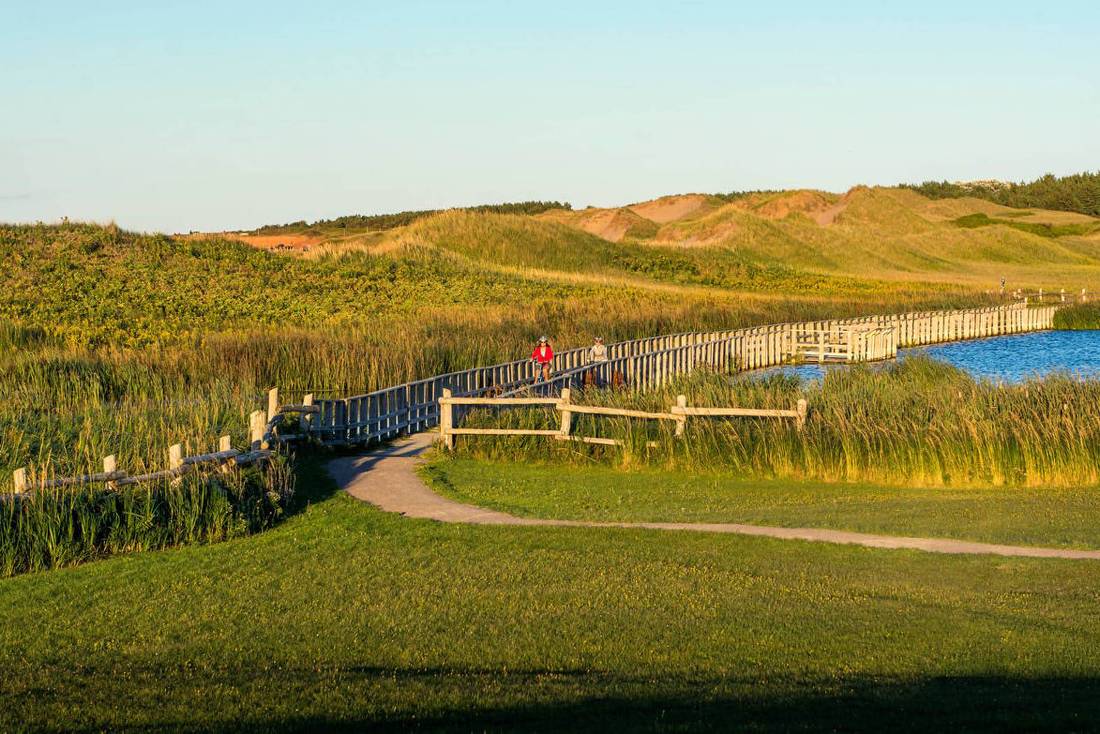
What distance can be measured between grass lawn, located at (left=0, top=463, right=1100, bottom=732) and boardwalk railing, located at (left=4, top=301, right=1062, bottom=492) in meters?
4.12

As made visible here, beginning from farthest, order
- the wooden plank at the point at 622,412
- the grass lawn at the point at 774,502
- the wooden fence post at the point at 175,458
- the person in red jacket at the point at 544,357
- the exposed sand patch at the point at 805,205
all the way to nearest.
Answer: the exposed sand patch at the point at 805,205
the person in red jacket at the point at 544,357
the wooden plank at the point at 622,412
the wooden fence post at the point at 175,458
the grass lawn at the point at 774,502

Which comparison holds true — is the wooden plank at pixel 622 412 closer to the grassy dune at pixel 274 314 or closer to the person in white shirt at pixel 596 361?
the grassy dune at pixel 274 314

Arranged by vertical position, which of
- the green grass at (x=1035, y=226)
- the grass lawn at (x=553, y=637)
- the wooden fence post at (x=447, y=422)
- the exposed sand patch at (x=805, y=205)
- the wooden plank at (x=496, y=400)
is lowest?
the grass lawn at (x=553, y=637)

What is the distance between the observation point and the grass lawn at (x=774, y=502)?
53.2 feet

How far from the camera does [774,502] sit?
62.8ft

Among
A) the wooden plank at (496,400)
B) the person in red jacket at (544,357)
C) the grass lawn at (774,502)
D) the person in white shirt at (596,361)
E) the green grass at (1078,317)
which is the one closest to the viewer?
the grass lawn at (774,502)

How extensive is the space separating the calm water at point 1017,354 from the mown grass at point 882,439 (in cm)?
1848

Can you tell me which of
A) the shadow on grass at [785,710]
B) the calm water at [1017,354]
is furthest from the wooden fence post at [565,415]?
the calm water at [1017,354]

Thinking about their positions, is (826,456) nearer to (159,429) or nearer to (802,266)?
(159,429)

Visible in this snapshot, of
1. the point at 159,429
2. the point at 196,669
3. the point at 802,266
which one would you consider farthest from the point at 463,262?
the point at 196,669

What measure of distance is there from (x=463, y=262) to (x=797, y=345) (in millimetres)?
35398

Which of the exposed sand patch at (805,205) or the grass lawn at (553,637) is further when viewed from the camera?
the exposed sand patch at (805,205)

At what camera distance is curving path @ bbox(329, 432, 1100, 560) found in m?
14.8

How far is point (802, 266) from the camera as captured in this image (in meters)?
124
